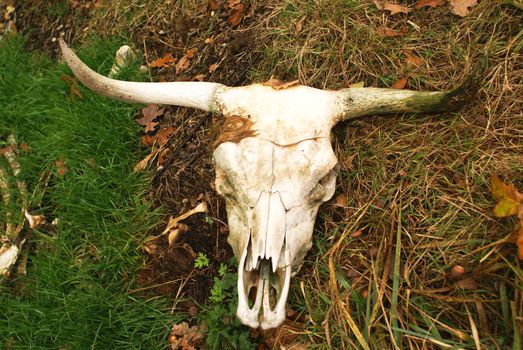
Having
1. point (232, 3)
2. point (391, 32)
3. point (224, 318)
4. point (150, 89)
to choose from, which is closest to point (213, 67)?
point (232, 3)

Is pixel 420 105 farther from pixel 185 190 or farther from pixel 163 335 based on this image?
pixel 163 335

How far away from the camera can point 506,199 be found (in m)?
2.13

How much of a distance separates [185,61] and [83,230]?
64.2 inches

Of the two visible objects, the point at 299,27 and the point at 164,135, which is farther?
the point at 164,135

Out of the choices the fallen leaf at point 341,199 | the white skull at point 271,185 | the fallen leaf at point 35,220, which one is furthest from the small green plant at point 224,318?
the fallen leaf at point 35,220

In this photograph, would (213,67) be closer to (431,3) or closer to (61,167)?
(61,167)

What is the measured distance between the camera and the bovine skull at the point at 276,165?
215cm

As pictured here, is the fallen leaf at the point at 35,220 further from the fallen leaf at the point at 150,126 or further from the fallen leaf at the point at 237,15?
the fallen leaf at the point at 237,15

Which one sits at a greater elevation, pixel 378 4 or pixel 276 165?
pixel 378 4

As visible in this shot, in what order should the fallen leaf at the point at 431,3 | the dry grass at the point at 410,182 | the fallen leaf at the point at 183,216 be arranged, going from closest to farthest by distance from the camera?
the dry grass at the point at 410,182 → the fallen leaf at the point at 431,3 → the fallen leaf at the point at 183,216

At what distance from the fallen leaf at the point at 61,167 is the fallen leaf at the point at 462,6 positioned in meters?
3.21

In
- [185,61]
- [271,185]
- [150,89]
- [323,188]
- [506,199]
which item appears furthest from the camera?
[185,61]

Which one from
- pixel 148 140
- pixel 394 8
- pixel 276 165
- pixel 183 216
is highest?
pixel 394 8

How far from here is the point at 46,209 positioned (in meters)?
3.72
